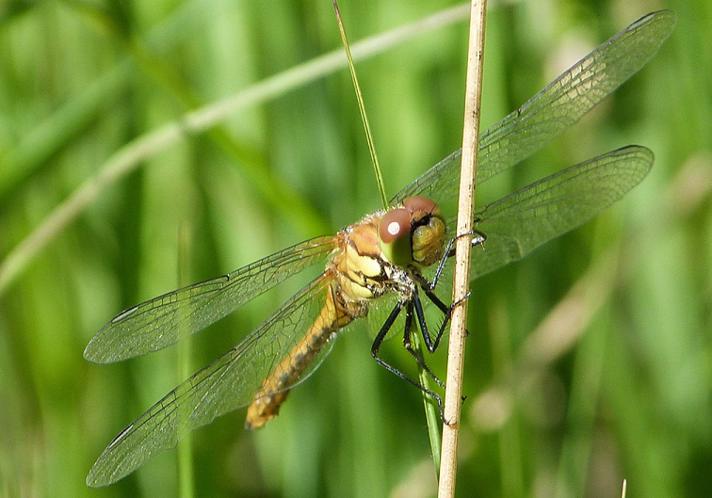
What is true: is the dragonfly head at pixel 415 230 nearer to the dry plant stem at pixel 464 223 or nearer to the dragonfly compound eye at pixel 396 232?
the dragonfly compound eye at pixel 396 232

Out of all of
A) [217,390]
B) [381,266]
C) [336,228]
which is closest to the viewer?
[217,390]

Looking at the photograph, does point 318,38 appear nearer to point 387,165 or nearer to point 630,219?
point 387,165

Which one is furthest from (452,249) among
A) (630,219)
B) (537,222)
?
(630,219)

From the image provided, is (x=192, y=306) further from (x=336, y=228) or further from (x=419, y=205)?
(x=336, y=228)

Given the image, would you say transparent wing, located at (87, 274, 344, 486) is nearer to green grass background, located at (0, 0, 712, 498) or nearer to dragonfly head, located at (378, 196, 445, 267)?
green grass background, located at (0, 0, 712, 498)

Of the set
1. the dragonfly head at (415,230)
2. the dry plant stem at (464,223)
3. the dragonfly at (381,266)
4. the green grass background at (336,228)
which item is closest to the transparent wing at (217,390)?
the dragonfly at (381,266)

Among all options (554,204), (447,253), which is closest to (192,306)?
(447,253)
